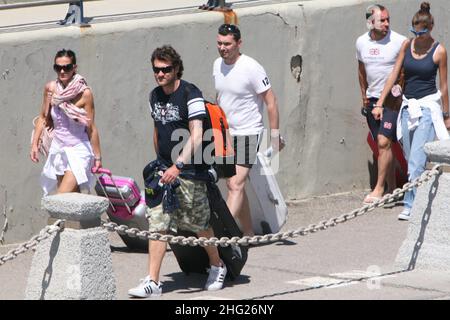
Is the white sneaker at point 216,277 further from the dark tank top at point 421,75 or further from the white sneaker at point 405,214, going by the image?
the dark tank top at point 421,75

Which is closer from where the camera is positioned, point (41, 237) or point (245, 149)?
point (41, 237)

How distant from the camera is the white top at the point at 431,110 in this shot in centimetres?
1202

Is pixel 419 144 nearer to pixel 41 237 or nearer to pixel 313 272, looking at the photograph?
pixel 313 272

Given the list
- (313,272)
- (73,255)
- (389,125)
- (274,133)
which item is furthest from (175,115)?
(389,125)

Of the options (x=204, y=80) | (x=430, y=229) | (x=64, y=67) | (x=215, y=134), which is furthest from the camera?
(x=204, y=80)

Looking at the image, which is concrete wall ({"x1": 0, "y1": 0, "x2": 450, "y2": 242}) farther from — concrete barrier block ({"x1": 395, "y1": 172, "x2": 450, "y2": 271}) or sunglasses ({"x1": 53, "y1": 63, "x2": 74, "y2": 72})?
concrete barrier block ({"x1": 395, "y1": 172, "x2": 450, "y2": 271})

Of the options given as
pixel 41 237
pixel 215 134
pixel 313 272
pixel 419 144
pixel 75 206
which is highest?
pixel 215 134

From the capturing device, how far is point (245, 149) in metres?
11.0

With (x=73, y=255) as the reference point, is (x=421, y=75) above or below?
above

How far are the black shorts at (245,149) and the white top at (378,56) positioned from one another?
85.5 inches

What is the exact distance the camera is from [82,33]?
11.4 metres

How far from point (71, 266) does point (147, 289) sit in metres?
1.13
